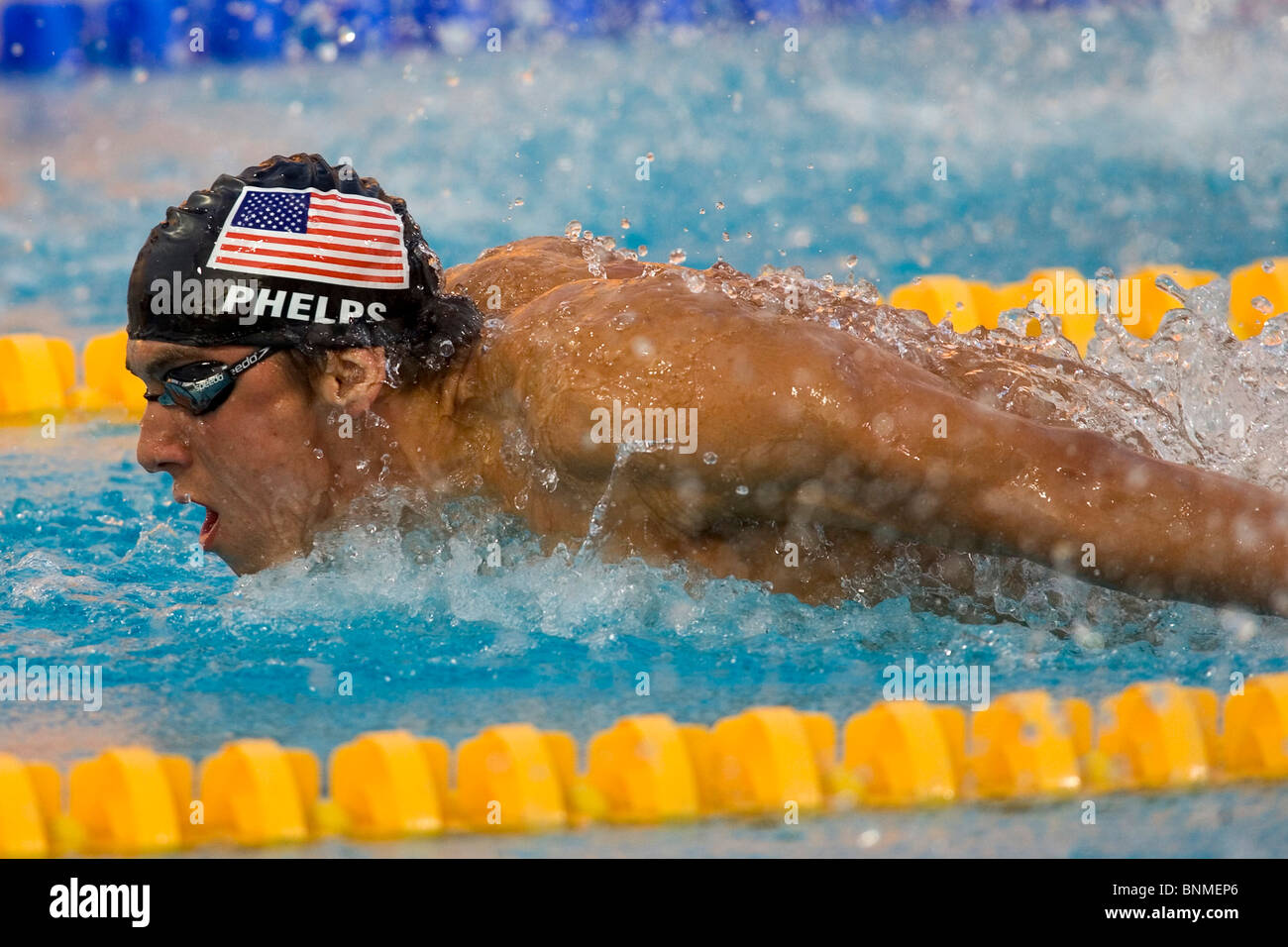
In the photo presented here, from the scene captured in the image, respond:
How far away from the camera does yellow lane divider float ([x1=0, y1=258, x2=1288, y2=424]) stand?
409cm

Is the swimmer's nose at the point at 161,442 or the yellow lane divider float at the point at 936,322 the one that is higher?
the yellow lane divider float at the point at 936,322

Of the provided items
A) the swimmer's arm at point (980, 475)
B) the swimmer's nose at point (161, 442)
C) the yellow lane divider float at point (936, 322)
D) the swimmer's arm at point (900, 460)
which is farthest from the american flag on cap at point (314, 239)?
the yellow lane divider float at point (936, 322)

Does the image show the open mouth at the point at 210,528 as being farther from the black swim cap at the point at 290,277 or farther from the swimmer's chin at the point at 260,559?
the black swim cap at the point at 290,277

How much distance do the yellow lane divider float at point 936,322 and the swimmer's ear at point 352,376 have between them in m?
2.04

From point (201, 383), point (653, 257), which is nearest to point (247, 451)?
point (201, 383)

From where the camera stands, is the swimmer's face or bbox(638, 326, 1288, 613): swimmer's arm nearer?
bbox(638, 326, 1288, 613): swimmer's arm

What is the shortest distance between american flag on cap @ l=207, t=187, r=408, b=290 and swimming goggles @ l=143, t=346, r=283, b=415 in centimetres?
12

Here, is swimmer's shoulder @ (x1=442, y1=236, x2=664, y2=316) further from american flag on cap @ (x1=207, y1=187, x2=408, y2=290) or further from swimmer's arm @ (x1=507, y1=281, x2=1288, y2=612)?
swimmer's arm @ (x1=507, y1=281, x2=1288, y2=612)

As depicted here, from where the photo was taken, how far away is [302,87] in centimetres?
782

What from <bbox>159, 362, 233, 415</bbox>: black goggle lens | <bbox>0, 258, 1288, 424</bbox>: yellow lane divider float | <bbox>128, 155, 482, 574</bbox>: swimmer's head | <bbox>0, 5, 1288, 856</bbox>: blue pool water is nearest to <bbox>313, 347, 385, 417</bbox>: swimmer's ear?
<bbox>128, 155, 482, 574</bbox>: swimmer's head

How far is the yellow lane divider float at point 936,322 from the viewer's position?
4086 millimetres

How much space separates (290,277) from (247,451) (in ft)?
0.85

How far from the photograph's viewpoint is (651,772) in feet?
6.79

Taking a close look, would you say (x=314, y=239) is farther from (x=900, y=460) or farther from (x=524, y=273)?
(x=900, y=460)
